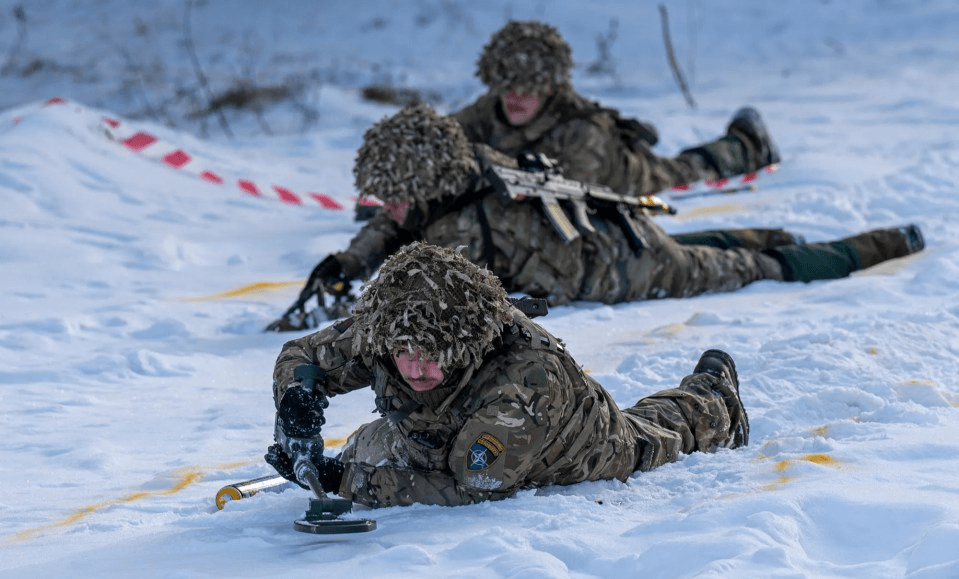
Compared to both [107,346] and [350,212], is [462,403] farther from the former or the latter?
[350,212]

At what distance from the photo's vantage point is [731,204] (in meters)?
8.58

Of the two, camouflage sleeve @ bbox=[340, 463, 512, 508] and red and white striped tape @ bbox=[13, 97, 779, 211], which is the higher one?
red and white striped tape @ bbox=[13, 97, 779, 211]

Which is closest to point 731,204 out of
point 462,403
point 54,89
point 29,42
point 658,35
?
point 462,403

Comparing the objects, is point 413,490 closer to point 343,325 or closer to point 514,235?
point 343,325

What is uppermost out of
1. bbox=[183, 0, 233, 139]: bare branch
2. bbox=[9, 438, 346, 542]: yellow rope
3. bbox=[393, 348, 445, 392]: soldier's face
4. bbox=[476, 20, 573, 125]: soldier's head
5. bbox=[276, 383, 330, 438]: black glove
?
bbox=[183, 0, 233, 139]: bare branch

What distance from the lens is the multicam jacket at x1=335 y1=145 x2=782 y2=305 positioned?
19.4 ft

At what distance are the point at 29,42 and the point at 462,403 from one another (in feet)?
58.5

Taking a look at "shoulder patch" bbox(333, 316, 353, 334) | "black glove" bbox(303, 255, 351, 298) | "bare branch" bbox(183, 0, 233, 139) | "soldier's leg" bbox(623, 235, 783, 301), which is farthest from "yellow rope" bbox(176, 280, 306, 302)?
"bare branch" bbox(183, 0, 233, 139)

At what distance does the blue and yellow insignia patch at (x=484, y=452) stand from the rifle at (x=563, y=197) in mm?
2499

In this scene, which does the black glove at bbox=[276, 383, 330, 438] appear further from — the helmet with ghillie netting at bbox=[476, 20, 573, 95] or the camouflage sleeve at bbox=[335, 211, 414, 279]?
the helmet with ghillie netting at bbox=[476, 20, 573, 95]

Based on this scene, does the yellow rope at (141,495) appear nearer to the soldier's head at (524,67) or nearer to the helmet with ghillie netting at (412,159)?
the helmet with ghillie netting at (412,159)

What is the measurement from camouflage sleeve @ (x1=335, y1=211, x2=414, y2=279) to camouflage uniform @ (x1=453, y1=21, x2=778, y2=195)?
1.77 metres

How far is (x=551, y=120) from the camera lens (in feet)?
25.3

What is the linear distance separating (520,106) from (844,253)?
6.67 ft
